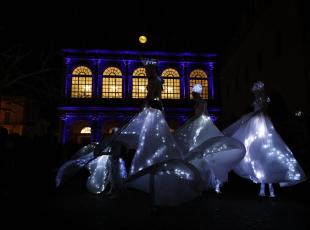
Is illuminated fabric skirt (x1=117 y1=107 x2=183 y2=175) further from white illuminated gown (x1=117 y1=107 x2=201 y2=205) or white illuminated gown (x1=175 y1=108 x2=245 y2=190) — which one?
white illuminated gown (x1=175 y1=108 x2=245 y2=190)

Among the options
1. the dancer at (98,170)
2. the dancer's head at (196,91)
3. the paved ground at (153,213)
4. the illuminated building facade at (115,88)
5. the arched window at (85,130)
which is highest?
the illuminated building facade at (115,88)

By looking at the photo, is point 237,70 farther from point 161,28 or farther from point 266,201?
point 266,201

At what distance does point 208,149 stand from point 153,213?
1.46 meters

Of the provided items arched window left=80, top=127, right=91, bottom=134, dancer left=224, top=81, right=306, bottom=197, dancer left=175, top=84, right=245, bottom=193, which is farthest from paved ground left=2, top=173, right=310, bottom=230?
arched window left=80, top=127, right=91, bottom=134

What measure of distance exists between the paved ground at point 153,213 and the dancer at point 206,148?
51 centimetres

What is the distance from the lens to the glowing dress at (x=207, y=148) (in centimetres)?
523

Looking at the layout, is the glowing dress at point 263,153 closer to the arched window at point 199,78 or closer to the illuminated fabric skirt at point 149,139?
the illuminated fabric skirt at point 149,139

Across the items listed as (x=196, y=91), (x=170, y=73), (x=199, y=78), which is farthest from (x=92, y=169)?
(x=199, y=78)

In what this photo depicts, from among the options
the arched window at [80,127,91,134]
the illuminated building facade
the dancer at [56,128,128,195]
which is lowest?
the dancer at [56,128,128,195]

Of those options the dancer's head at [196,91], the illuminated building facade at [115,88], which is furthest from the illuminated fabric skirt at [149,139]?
the illuminated building facade at [115,88]

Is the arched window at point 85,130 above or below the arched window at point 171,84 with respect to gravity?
below

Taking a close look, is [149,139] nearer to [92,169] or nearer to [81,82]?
[92,169]

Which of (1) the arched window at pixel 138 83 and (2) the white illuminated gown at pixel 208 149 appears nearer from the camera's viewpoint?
(2) the white illuminated gown at pixel 208 149

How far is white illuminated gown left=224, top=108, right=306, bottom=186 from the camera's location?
5.70 meters
